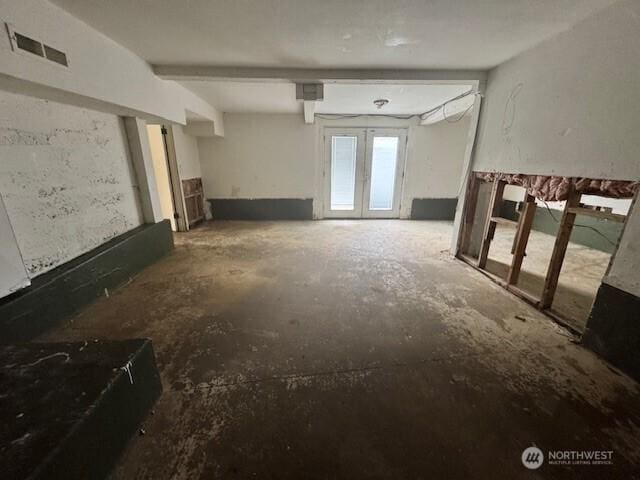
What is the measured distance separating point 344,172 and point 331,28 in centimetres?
406

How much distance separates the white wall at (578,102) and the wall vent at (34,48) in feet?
13.0

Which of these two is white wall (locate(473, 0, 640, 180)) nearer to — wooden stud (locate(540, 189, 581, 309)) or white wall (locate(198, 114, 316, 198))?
wooden stud (locate(540, 189, 581, 309))

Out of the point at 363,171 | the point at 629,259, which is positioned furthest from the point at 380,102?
the point at 629,259

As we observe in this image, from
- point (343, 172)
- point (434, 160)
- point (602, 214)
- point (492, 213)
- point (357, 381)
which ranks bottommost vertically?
point (357, 381)

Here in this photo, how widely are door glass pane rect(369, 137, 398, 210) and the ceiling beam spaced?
9.64ft

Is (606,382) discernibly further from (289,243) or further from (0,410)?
(289,243)

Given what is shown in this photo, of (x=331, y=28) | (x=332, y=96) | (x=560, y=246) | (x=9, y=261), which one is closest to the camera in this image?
(x=9, y=261)

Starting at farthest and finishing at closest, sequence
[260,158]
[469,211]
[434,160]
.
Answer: [434,160] → [260,158] → [469,211]

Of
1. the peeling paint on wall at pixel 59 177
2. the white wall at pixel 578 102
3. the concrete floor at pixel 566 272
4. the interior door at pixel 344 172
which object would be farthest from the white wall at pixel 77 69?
the concrete floor at pixel 566 272

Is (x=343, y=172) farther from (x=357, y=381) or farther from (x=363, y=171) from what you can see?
(x=357, y=381)

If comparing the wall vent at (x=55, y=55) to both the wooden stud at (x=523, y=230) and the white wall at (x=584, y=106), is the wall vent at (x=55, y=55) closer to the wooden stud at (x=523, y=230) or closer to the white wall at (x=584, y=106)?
the white wall at (x=584, y=106)

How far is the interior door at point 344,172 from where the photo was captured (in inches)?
232

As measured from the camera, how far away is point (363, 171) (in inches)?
240

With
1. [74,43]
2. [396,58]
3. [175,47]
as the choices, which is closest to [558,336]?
[396,58]
